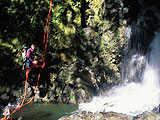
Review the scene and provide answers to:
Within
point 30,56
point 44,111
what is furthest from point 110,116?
point 30,56

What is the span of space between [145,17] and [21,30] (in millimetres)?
5979

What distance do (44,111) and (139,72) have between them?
16.1 ft

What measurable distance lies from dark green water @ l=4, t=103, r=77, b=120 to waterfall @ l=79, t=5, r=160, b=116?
0.68 meters

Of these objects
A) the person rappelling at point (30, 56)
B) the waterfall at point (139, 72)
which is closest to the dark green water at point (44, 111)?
the waterfall at point (139, 72)

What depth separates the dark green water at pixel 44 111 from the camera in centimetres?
685

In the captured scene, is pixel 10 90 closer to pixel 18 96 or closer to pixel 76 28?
pixel 18 96

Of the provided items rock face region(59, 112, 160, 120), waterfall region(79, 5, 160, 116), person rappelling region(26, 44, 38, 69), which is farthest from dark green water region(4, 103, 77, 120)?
rock face region(59, 112, 160, 120)

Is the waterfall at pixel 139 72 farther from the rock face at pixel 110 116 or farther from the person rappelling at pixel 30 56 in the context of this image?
the person rappelling at pixel 30 56

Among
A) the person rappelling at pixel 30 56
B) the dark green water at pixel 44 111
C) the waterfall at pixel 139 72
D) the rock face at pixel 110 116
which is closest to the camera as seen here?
the rock face at pixel 110 116

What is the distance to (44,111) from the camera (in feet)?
24.2

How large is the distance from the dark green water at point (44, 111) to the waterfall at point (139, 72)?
2.25 feet

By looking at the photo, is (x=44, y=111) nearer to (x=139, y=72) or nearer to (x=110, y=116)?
(x=110, y=116)

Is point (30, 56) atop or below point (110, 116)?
atop

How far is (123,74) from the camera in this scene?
353 inches
